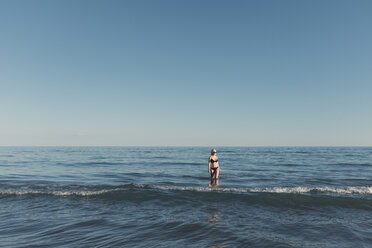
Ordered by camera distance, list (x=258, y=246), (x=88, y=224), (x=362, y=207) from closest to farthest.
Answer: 1. (x=258, y=246)
2. (x=88, y=224)
3. (x=362, y=207)

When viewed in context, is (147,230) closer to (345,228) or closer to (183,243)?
(183,243)

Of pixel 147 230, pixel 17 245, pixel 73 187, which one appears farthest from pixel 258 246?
pixel 73 187

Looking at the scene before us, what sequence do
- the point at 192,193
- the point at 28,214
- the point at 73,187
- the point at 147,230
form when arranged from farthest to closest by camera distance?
the point at 73,187 → the point at 192,193 → the point at 28,214 → the point at 147,230

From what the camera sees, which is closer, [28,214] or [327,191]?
[28,214]

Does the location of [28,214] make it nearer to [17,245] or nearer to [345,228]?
[17,245]

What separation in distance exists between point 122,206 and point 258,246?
6627 mm

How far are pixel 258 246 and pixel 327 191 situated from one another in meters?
9.46

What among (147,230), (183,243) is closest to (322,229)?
(183,243)

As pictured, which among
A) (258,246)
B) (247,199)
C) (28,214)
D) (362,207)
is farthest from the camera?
(247,199)

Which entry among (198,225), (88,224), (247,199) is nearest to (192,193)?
(247,199)

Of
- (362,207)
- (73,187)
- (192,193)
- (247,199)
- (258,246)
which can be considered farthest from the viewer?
(73,187)

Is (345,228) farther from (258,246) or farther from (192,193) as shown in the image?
(192,193)

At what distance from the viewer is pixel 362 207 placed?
995 cm

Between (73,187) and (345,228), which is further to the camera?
(73,187)
